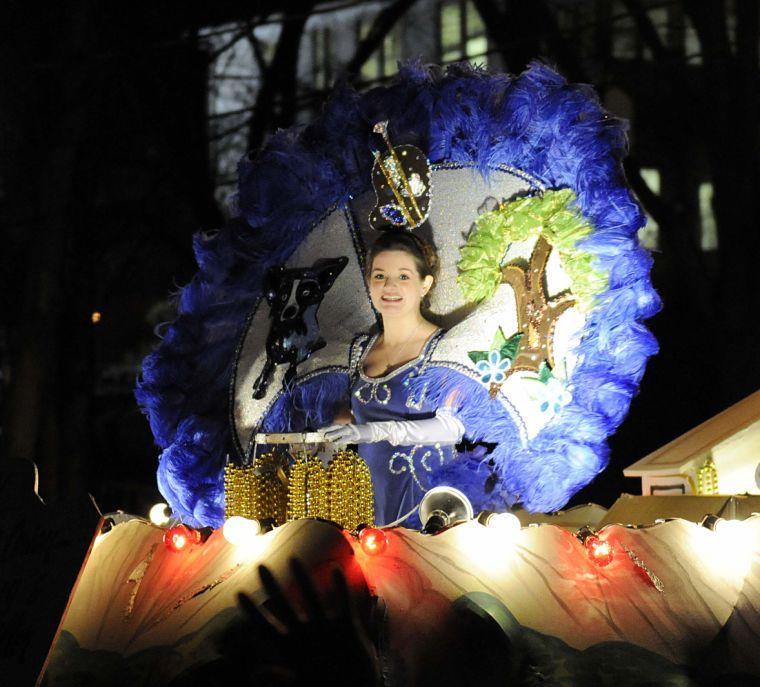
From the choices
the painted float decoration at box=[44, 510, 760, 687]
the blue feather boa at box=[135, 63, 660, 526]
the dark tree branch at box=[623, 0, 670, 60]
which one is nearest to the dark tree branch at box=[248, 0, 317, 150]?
the dark tree branch at box=[623, 0, 670, 60]

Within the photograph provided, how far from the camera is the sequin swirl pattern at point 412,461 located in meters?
4.55

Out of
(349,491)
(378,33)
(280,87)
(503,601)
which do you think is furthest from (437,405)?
(280,87)

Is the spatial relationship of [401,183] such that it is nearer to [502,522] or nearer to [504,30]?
[502,522]

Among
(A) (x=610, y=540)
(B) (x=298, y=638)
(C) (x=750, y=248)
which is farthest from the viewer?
(C) (x=750, y=248)

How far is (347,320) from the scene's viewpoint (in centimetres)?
497

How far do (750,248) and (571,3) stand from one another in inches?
142

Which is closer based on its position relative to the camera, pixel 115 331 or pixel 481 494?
pixel 481 494

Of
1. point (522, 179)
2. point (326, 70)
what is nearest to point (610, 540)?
point (522, 179)

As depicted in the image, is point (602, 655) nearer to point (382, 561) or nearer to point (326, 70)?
point (382, 561)

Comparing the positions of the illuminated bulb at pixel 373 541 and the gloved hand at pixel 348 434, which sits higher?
the gloved hand at pixel 348 434

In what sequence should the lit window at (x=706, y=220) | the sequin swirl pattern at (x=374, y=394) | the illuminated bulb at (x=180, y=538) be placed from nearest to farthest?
the illuminated bulb at (x=180, y=538)
the sequin swirl pattern at (x=374, y=394)
the lit window at (x=706, y=220)

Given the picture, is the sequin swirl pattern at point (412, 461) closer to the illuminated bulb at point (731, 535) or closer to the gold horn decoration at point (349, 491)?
the gold horn decoration at point (349, 491)

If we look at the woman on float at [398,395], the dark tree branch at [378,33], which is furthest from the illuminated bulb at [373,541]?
the dark tree branch at [378,33]

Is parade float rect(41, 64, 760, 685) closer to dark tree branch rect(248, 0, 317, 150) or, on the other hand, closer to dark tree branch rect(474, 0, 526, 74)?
dark tree branch rect(474, 0, 526, 74)
